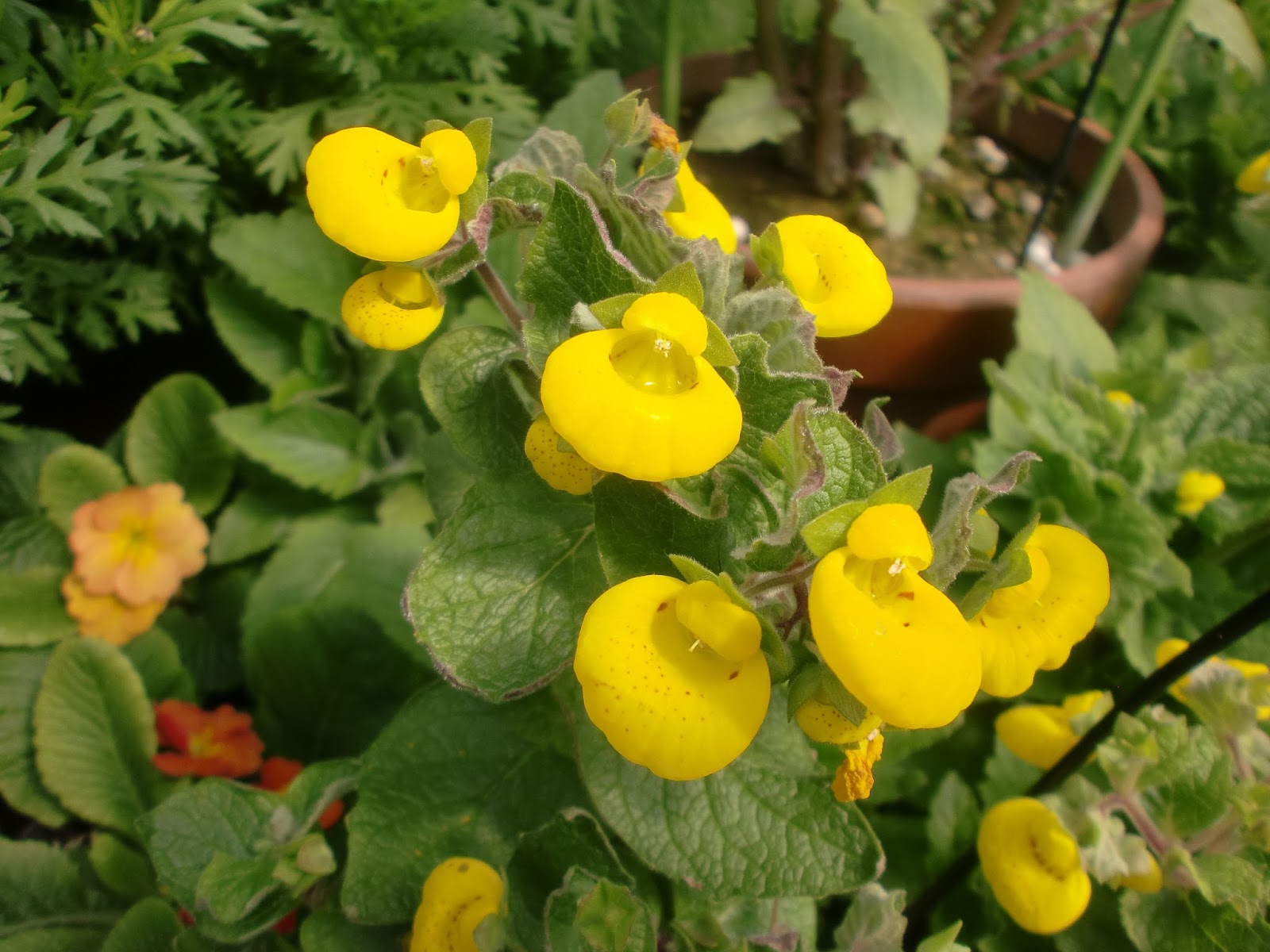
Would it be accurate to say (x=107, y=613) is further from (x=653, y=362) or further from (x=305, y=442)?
(x=653, y=362)

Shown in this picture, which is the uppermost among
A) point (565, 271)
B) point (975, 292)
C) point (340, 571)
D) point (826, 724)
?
point (565, 271)

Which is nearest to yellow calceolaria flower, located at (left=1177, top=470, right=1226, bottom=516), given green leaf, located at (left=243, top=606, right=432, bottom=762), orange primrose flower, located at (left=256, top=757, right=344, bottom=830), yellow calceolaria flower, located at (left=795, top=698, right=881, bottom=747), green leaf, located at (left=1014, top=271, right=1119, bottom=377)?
green leaf, located at (left=1014, top=271, right=1119, bottom=377)

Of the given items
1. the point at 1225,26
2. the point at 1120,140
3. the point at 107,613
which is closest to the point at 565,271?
the point at 107,613

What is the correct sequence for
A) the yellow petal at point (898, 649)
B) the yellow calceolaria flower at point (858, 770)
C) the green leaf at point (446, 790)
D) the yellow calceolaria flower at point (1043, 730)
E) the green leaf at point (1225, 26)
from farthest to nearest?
the green leaf at point (1225, 26) → the yellow calceolaria flower at point (1043, 730) → the green leaf at point (446, 790) → the yellow calceolaria flower at point (858, 770) → the yellow petal at point (898, 649)

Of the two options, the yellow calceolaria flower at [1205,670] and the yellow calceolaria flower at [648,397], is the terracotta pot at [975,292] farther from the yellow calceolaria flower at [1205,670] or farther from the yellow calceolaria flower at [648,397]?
the yellow calceolaria flower at [648,397]

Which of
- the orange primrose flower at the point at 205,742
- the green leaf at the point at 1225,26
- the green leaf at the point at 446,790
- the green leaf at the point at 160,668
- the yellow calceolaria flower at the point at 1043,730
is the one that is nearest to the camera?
the green leaf at the point at 446,790

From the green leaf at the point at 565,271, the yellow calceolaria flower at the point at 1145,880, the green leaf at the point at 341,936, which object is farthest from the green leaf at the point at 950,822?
the green leaf at the point at 565,271

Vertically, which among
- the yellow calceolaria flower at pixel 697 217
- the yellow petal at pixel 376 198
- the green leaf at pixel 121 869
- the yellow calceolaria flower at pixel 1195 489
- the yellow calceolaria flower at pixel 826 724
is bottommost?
the green leaf at pixel 121 869

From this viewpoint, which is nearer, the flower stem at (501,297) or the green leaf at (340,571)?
the flower stem at (501,297)
